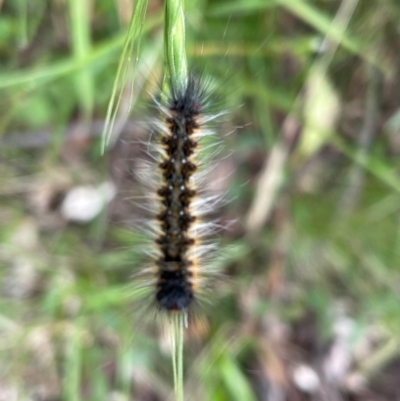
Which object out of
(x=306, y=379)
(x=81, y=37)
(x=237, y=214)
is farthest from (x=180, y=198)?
(x=306, y=379)

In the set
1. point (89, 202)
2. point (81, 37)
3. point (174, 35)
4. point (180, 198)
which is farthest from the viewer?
point (89, 202)

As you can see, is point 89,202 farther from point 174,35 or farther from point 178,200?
point 174,35

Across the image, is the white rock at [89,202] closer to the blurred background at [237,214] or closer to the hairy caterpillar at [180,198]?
the blurred background at [237,214]

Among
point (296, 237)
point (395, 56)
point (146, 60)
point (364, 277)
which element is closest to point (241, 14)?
point (146, 60)

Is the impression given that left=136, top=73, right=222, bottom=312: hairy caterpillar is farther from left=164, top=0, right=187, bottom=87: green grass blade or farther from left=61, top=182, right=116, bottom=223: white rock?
left=61, top=182, right=116, bottom=223: white rock

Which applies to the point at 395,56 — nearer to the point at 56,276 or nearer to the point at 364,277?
the point at 364,277

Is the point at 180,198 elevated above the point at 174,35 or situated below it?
above

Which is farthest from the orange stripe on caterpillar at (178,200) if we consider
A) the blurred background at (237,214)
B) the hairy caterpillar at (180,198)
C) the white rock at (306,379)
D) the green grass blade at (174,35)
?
the white rock at (306,379)

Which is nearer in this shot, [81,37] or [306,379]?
[81,37]
